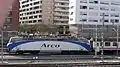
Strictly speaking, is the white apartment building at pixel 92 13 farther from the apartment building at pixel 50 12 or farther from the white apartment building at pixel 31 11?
the white apartment building at pixel 31 11

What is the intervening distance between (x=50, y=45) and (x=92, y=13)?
86.7ft

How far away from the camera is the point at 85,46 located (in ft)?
94.5

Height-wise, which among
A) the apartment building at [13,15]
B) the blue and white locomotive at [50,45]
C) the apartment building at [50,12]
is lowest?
the blue and white locomotive at [50,45]

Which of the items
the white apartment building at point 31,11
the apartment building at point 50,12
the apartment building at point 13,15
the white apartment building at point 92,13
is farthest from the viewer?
the white apartment building at point 31,11

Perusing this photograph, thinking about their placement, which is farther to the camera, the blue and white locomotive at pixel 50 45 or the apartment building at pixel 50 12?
the apartment building at pixel 50 12

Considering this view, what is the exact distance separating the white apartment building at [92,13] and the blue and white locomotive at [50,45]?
20929mm

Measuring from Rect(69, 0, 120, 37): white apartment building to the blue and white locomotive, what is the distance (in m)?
20.9

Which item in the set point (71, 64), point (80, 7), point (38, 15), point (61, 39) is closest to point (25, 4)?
point (38, 15)

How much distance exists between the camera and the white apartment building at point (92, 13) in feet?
170

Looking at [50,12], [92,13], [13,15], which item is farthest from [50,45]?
[50,12]

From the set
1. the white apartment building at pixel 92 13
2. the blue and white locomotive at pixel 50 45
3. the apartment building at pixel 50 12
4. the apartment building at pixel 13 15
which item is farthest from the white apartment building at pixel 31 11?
the apartment building at pixel 13 15

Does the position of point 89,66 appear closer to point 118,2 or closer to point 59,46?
point 59,46

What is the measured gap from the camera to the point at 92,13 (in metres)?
53.4

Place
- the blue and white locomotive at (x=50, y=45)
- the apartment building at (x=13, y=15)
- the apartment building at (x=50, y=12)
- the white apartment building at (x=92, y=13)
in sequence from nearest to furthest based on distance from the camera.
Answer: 1. the apartment building at (x=13, y=15)
2. the blue and white locomotive at (x=50, y=45)
3. the white apartment building at (x=92, y=13)
4. the apartment building at (x=50, y=12)
